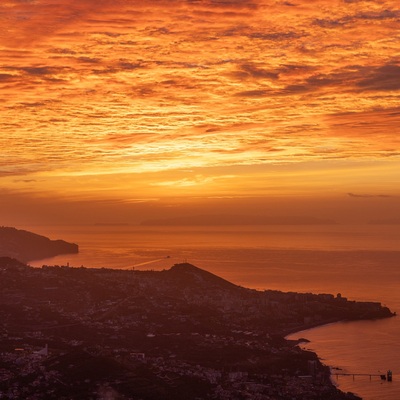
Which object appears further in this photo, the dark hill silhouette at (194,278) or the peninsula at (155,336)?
the dark hill silhouette at (194,278)

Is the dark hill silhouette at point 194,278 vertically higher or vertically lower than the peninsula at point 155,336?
higher

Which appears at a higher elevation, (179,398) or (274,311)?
(274,311)

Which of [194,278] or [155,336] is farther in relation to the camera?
[194,278]

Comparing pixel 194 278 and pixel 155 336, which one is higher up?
pixel 194 278

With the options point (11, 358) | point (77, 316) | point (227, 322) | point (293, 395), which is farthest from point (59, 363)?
point (227, 322)

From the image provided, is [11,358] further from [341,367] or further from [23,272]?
[23,272]

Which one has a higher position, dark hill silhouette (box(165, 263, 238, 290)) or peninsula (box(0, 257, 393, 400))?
dark hill silhouette (box(165, 263, 238, 290))

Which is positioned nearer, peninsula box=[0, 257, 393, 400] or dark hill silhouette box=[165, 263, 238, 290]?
peninsula box=[0, 257, 393, 400]

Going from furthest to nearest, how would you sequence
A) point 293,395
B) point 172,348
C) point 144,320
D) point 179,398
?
point 144,320, point 172,348, point 293,395, point 179,398
